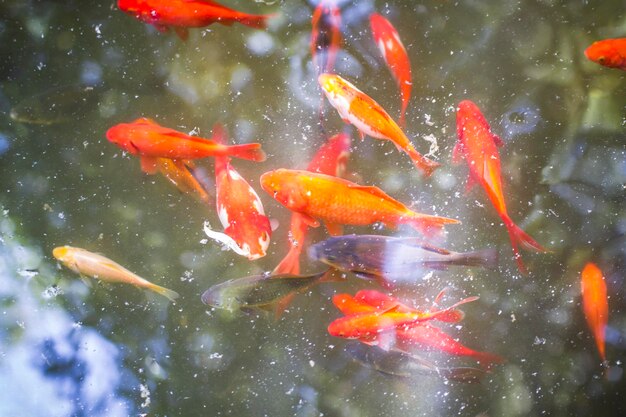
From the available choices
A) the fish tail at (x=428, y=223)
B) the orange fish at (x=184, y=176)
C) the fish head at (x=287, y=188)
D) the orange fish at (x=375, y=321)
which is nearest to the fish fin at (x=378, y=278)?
the orange fish at (x=375, y=321)

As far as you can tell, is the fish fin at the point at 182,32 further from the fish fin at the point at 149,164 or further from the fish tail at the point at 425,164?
the fish tail at the point at 425,164

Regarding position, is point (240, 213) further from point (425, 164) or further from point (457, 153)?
point (457, 153)

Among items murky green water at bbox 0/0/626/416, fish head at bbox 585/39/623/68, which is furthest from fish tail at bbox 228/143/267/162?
fish head at bbox 585/39/623/68

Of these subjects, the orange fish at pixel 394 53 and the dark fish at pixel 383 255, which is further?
the orange fish at pixel 394 53

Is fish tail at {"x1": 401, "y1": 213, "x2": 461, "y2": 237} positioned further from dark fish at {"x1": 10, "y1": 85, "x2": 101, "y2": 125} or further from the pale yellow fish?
dark fish at {"x1": 10, "y1": 85, "x2": 101, "y2": 125}

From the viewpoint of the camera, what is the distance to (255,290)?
225 cm

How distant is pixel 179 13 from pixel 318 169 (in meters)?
0.87

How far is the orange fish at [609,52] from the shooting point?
212 centimetres

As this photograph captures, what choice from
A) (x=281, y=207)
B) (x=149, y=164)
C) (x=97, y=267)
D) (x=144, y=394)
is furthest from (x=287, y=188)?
(x=144, y=394)

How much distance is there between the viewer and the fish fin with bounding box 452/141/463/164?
2306 mm

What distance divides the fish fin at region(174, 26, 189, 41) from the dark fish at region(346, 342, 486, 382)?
5.26 ft

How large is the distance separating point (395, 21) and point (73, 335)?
2.15 meters

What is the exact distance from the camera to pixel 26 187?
243cm

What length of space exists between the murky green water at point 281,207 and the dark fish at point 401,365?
0.18 ft
